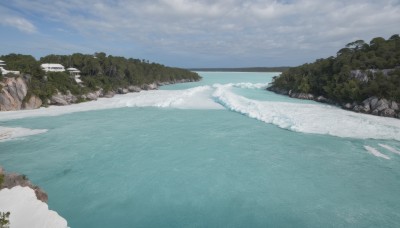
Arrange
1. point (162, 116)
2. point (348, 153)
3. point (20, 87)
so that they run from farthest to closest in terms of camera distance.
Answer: point (20, 87), point (162, 116), point (348, 153)

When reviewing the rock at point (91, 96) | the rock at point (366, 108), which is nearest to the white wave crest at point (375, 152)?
the rock at point (366, 108)

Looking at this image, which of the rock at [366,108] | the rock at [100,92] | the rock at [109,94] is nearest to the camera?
the rock at [366,108]

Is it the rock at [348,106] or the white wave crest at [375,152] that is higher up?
the rock at [348,106]

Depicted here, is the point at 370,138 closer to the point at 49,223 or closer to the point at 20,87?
the point at 49,223

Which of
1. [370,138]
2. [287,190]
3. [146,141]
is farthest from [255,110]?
[287,190]

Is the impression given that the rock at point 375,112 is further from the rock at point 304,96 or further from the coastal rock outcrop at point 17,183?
the coastal rock outcrop at point 17,183
